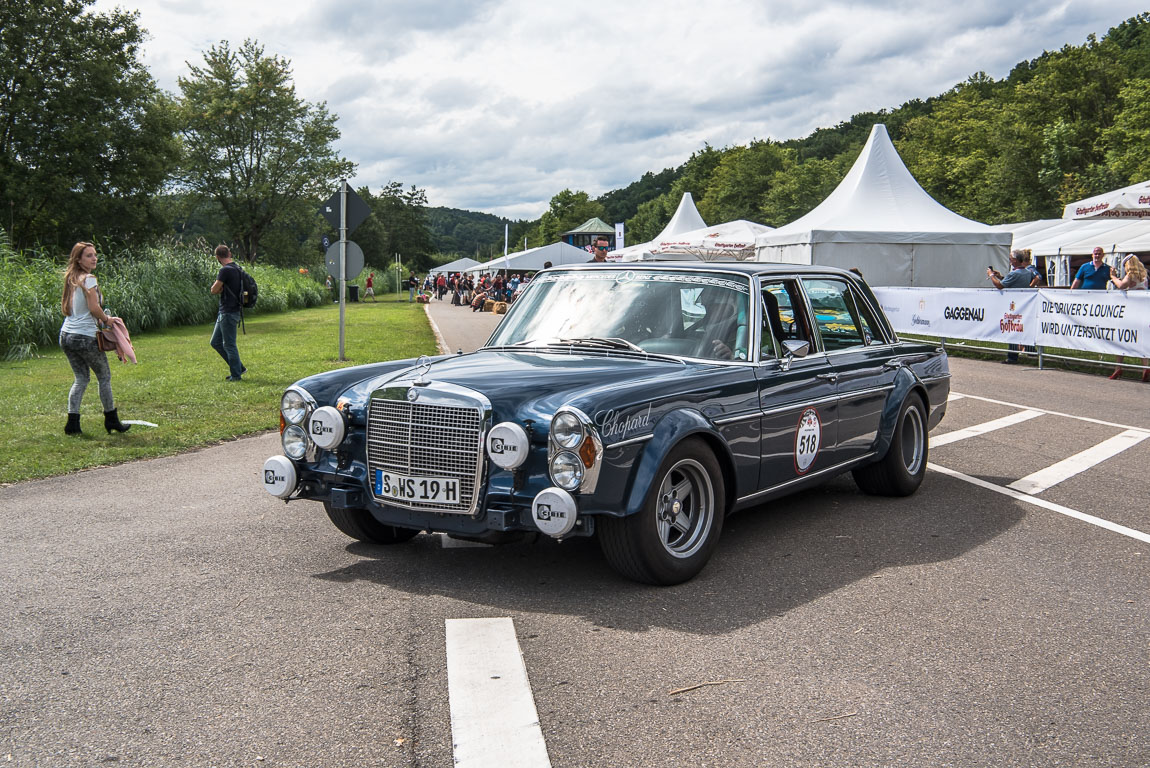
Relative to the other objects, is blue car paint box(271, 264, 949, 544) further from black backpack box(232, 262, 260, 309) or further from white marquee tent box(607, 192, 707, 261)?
white marquee tent box(607, 192, 707, 261)

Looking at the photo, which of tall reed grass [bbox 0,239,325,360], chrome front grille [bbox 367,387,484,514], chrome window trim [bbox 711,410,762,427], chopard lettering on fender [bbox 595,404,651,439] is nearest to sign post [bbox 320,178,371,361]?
tall reed grass [bbox 0,239,325,360]

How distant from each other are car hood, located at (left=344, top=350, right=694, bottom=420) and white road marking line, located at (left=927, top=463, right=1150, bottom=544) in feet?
9.27

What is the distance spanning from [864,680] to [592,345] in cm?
258

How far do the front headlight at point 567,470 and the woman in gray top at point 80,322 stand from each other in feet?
20.7

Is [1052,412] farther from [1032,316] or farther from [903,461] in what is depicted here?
[1032,316]

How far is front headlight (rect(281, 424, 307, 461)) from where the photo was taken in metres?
5.12

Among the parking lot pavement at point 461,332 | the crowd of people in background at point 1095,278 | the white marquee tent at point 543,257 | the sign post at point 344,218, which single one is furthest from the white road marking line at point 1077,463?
the white marquee tent at point 543,257

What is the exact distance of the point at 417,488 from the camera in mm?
4695

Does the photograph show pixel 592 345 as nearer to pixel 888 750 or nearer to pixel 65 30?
pixel 888 750

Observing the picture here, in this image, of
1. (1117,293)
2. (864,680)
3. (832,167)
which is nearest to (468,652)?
(864,680)

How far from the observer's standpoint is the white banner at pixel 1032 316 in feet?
48.0

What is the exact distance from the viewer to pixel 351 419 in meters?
5.01

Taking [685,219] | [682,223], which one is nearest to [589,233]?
[685,219]

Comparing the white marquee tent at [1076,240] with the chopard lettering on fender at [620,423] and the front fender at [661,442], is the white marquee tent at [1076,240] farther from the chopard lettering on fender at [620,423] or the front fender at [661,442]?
the chopard lettering on fender at [620,423]
